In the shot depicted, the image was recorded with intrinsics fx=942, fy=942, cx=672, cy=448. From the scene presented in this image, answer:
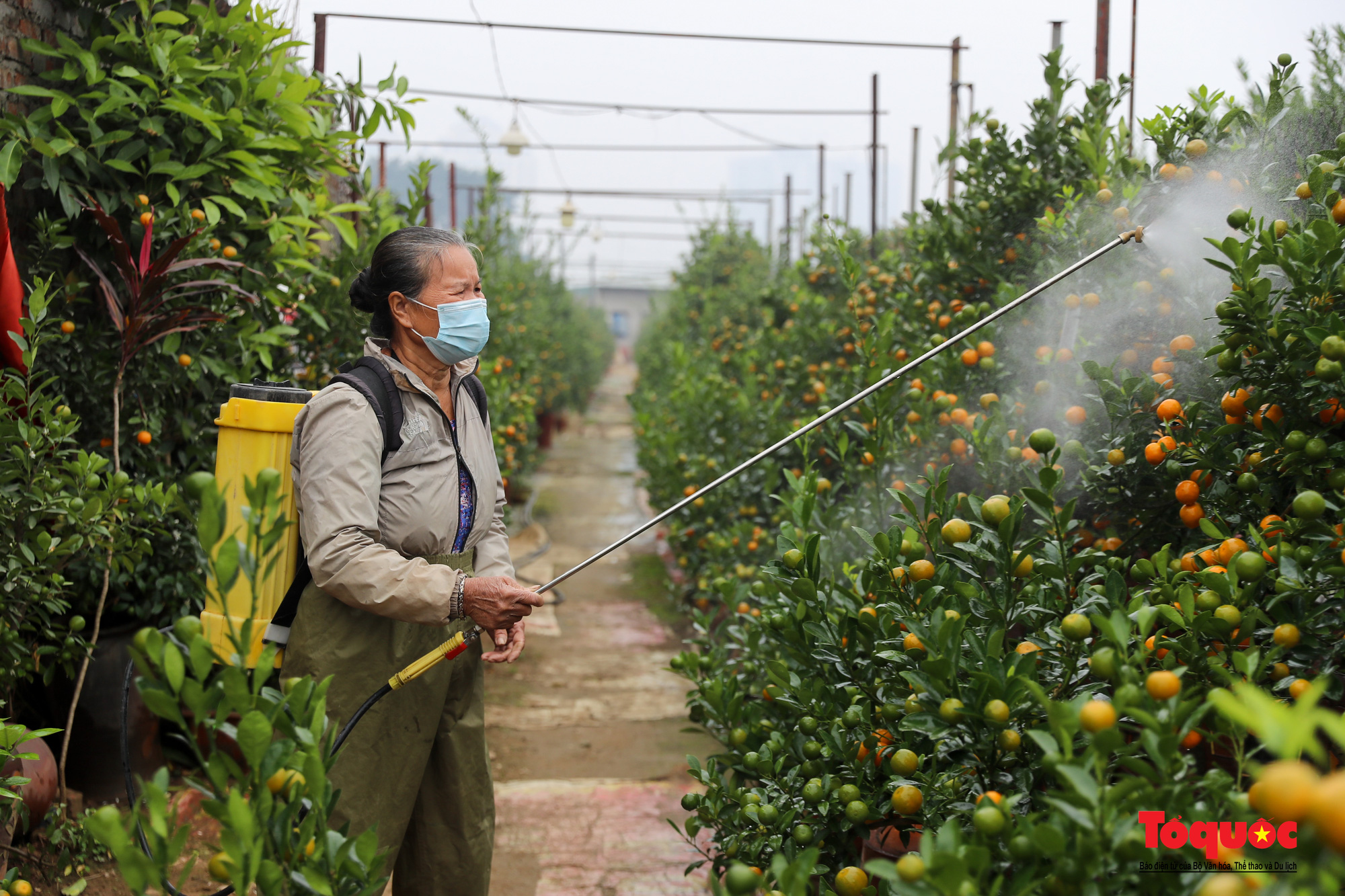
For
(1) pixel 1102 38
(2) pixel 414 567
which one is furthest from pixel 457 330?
(1) pixel 1102 38

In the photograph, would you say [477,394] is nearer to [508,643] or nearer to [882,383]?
[508,643]

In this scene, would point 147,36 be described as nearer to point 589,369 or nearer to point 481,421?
point 481,421

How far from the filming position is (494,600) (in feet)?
6.38

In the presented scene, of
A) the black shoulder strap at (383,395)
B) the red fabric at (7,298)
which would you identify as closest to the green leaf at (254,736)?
the black shoulder strap at (383,395)

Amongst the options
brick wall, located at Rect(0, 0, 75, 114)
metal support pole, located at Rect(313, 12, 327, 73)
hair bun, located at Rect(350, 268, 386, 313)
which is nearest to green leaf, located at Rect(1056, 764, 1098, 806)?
hair bun, located at Rect(350, 268, 386, 313)

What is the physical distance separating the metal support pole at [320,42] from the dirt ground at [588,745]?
11.7 ft

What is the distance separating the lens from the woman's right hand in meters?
1.95

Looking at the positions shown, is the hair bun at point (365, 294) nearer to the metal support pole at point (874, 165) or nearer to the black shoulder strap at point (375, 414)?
the black shoulder strap at point (375, 414)

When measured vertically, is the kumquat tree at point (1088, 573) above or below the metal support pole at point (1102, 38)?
below

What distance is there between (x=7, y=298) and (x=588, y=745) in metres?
2.87

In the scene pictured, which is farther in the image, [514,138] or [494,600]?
[514,138]

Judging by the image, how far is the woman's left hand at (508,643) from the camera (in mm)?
2158

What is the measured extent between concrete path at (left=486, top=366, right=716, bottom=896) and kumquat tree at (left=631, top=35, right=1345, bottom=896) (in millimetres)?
371

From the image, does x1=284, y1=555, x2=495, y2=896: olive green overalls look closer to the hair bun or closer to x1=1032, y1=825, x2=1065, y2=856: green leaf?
the hair bun
